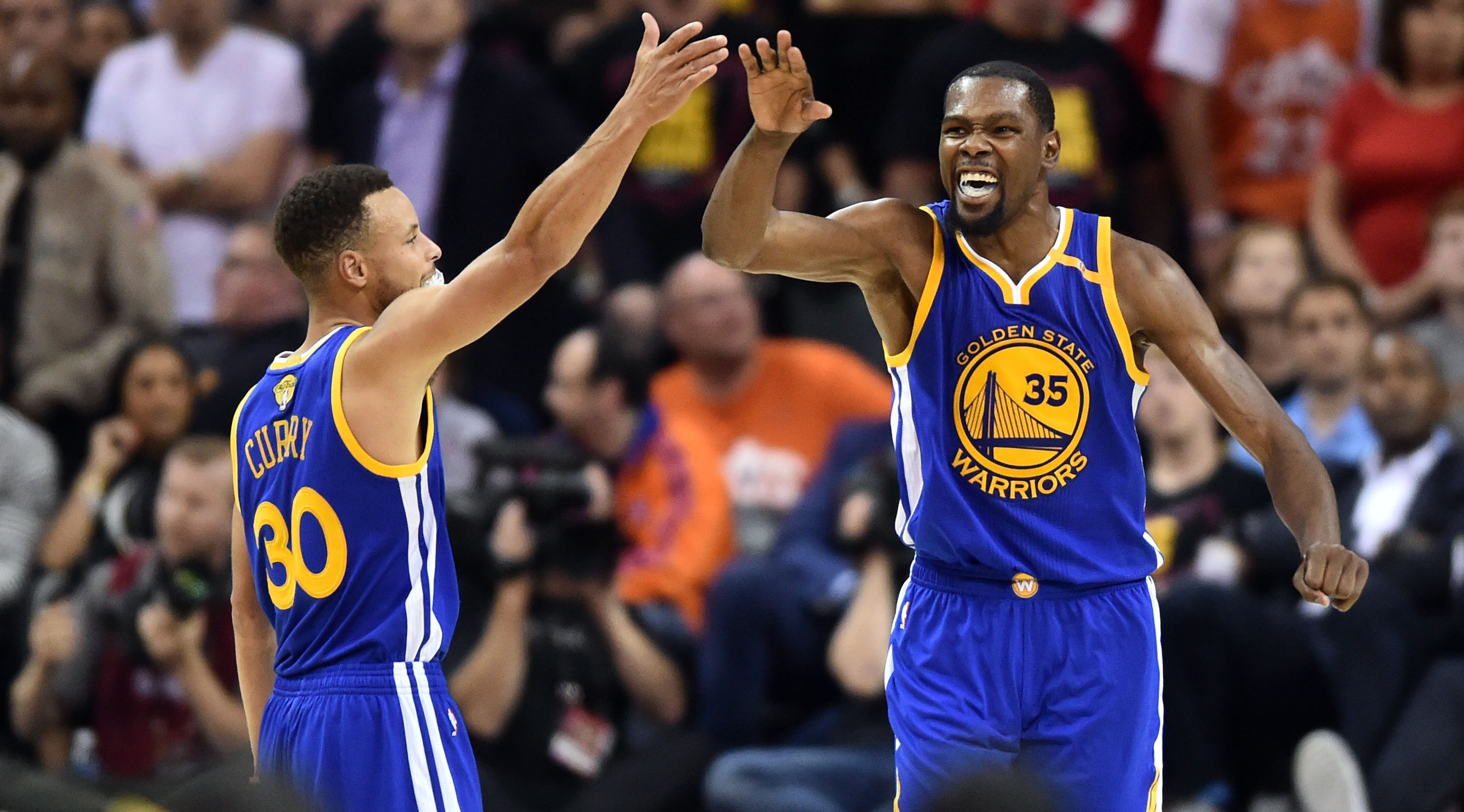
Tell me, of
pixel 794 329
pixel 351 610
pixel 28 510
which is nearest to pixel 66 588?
pixel 28 510

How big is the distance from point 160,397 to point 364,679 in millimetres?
4588

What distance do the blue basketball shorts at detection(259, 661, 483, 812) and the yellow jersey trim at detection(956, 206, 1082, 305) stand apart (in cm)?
175

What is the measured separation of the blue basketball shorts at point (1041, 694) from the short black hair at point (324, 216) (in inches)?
71.0

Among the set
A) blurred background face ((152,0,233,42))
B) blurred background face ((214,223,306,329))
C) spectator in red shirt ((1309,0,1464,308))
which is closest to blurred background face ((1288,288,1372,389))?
spectator in red shirt ((1309,0,1464,308))

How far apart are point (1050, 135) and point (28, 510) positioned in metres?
5.79

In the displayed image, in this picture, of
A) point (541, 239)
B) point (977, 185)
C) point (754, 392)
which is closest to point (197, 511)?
point (754, 392)

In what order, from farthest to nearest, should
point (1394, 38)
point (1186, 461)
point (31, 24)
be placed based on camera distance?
point (31, 24), point (1394, 38), point (1186, 461)

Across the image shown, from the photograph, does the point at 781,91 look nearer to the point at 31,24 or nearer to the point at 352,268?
the point at 352,268

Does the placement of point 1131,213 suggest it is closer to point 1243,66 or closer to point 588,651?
point 1243,66

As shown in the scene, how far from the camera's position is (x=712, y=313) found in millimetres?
8766

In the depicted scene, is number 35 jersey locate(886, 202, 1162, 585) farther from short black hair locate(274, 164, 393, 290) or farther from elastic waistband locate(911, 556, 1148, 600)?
short black hair locate(274, 164, 393, 290)

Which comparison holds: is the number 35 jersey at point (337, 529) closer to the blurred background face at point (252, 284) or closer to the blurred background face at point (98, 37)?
the blurred background face at point (252, 284)

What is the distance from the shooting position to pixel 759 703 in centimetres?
774

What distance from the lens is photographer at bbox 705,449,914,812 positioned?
7.23 meters
